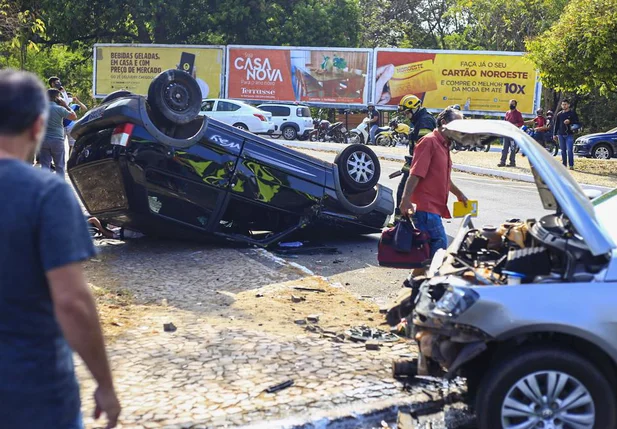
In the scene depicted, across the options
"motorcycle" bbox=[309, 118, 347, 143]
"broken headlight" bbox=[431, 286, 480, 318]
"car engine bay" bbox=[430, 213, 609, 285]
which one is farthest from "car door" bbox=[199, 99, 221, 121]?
"broken headlight" bbox=[431, 286, 480, 318]

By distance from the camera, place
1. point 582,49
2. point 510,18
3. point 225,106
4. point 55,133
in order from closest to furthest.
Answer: point 55,133
point 582,49
point 225,106
point 510,18

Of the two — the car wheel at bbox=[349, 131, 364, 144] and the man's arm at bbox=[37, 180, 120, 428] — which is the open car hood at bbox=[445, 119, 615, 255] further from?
the car wheel at bbox=[349, 131, 364, 144]

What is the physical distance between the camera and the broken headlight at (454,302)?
3.89 meters

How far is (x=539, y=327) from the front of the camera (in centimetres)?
380

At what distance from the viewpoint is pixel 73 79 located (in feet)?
148

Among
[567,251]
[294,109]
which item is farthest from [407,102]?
[294,109]

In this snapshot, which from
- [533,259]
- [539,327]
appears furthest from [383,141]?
[539,327]

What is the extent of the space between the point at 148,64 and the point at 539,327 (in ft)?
110

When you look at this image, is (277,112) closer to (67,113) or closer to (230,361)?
(67,113)

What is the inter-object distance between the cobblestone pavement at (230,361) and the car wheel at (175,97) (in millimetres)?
1749

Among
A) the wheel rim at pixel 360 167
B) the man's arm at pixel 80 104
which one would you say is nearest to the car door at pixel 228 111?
the man's arm at pixel 80 104

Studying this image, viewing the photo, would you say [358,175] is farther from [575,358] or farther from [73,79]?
[73,79]

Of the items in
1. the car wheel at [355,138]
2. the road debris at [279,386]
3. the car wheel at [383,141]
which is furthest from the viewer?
the car wheel at [355,138]

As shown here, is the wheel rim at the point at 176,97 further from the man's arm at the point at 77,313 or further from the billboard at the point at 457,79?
the billboard at the point at 457,79
